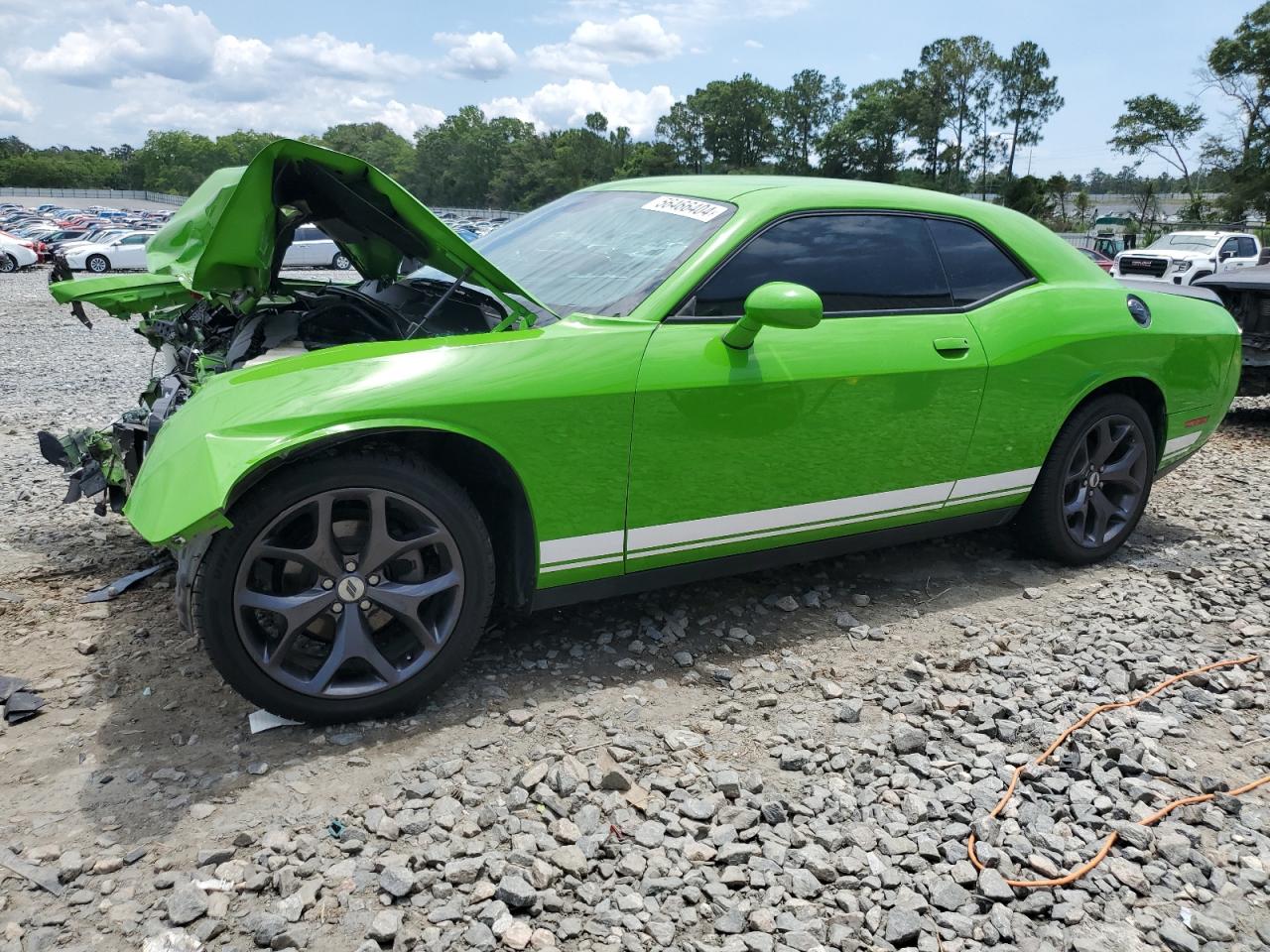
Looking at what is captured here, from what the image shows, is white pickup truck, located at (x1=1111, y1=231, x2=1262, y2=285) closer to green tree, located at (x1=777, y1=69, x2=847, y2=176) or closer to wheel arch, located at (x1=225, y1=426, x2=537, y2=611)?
wheel arch, located at (x1=225, y1=426, x2=537, y2=611)

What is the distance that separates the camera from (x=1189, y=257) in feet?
64.3

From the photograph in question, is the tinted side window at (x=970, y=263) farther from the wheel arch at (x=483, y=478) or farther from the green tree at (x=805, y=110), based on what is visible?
the green tree at (x=805, y=110)

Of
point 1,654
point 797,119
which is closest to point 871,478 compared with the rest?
point 1,654

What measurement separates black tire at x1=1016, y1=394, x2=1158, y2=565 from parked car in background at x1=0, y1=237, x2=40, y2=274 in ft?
94.2

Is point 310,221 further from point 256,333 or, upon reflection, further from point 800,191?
point 800,191

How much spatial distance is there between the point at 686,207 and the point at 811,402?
86 centimetres

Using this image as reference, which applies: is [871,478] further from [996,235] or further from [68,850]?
[68,850]

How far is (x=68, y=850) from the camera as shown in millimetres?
2141

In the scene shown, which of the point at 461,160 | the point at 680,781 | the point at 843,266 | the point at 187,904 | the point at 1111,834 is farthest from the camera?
the point at 461,160

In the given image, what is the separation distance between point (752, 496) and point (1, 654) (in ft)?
8.40

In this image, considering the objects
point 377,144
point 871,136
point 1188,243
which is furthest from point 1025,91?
point 377,144

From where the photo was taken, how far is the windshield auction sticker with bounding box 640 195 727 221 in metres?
3.22

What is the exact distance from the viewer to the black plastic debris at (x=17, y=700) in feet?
8.87

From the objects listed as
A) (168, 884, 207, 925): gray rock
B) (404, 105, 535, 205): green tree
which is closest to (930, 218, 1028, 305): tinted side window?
(168, 884, 207, 925): gray rock
